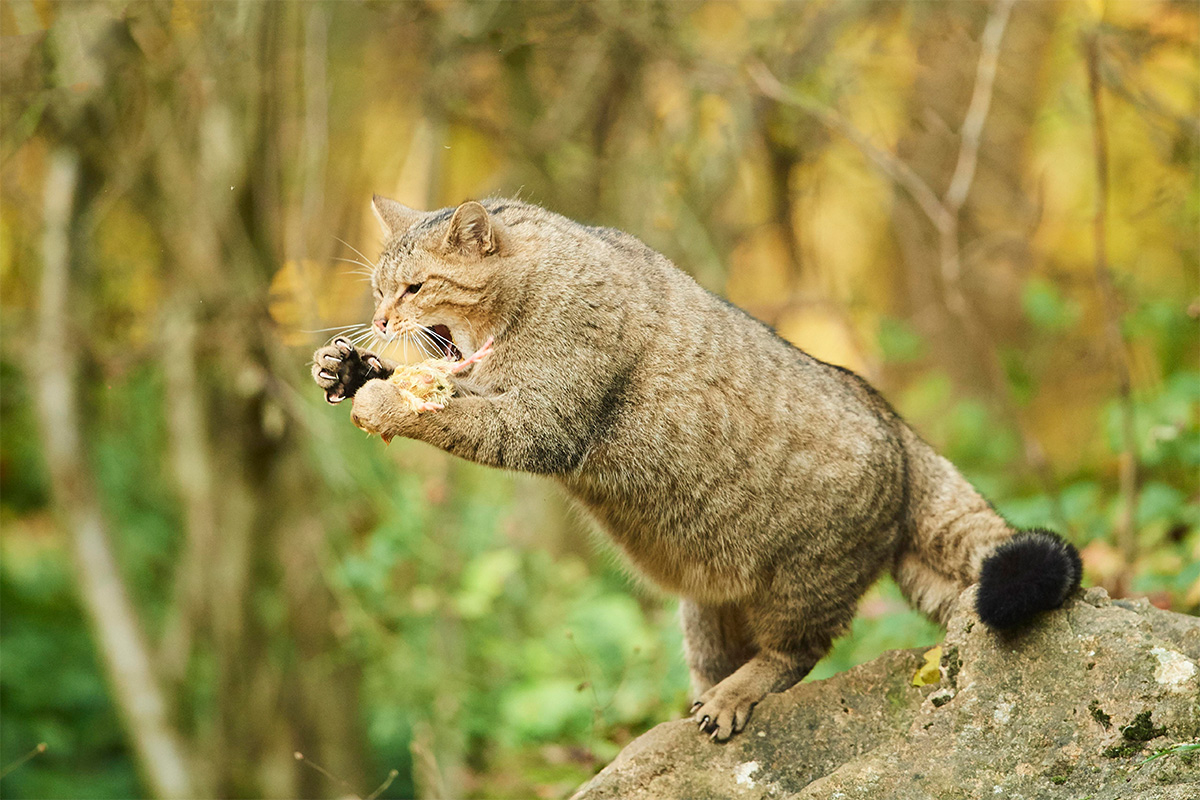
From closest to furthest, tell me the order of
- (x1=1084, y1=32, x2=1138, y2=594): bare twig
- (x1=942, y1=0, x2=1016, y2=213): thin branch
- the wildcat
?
the wildcat < (x1=1084, y1=32, x2=1138, y2=594): bare twig < (x1=942, y1=0, x2=1016, y2=213): thin branch

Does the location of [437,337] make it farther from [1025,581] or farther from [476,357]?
[1025,581]

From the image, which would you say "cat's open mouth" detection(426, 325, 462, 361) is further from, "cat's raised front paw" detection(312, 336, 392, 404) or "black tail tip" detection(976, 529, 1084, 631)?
"black tail tip" detection(976, 529, 1084, 631)

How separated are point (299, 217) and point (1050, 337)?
7.12 metres

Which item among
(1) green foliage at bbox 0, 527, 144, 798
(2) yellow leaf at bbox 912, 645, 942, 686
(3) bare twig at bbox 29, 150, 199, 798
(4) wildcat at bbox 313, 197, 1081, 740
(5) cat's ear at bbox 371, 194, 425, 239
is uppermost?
(5) cat's ear at bbox 371, 194, 425, 239

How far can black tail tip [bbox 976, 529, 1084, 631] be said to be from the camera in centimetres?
341

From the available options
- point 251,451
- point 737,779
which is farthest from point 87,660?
point 737,779

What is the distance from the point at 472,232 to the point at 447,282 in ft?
0.72

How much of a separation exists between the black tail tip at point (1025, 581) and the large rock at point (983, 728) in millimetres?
103

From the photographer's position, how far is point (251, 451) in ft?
25.2

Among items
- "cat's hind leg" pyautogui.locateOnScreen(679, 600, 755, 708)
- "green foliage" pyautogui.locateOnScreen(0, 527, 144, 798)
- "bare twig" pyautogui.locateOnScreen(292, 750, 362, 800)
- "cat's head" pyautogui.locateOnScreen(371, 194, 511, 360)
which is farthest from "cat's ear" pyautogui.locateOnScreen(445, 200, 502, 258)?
"green foliage" pyautogui.locateOnScreen(0, 527, 144, 798)

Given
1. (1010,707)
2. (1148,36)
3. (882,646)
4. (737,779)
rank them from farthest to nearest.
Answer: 1. (1148,36)
2. (882,646)
3. (737,779)
4. (1010,707)

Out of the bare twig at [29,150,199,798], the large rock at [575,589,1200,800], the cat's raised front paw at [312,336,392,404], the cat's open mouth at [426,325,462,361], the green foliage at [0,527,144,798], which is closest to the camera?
the large rock at [575,589,1200,800]

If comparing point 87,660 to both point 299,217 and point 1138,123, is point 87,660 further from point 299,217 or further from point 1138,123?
point 1138,123

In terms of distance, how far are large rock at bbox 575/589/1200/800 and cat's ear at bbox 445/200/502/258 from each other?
6.44 feet
